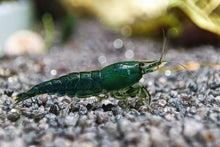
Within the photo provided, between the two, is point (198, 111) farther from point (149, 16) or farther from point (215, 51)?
point (149, 16)

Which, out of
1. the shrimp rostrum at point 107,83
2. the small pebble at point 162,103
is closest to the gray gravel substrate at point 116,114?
the small pebble at point 162,103

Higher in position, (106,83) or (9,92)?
(106,83)

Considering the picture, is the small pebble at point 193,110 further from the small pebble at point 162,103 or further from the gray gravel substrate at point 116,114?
the small pebble at point 162,103

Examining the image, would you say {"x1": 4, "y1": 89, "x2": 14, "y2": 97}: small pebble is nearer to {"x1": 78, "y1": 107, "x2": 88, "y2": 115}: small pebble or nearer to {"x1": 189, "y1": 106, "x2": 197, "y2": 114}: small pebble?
{"x1": 78, "y1": 107, "x2": 88, "y2": 115}: small pebble

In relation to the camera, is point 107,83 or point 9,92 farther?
point 9,92

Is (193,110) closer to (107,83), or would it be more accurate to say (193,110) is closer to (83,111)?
(107,83)

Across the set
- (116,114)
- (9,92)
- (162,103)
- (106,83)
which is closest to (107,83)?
(106,83)

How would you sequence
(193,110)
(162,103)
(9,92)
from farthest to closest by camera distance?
1. (9,92)
2. (162,103)
3. (193,110)

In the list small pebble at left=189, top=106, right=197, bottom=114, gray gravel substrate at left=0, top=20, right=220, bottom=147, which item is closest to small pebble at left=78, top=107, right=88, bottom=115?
gray gravel substrate at left=0, top=20, right=220, bottom=147
